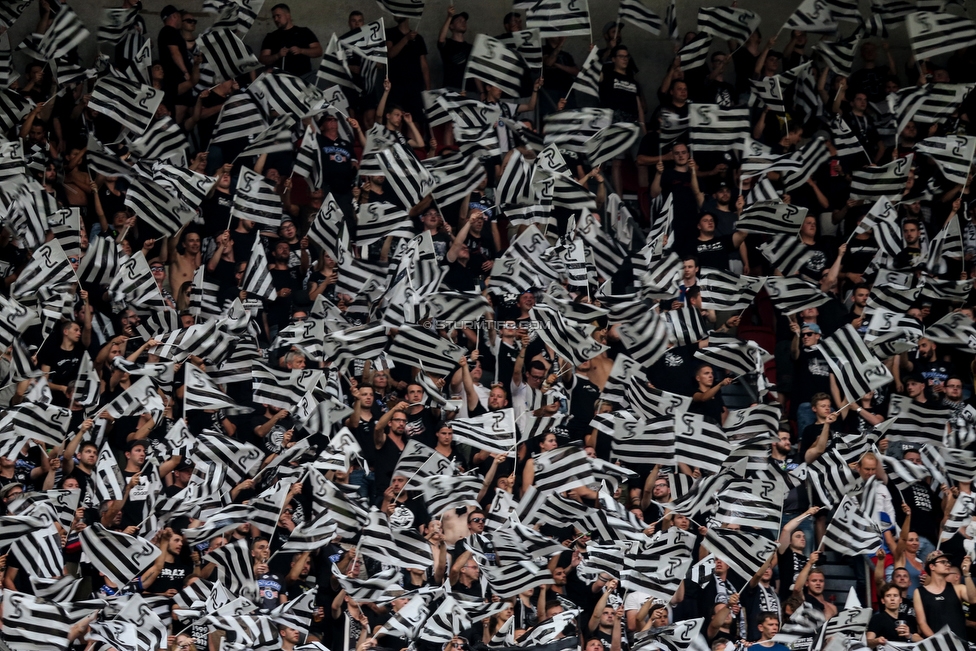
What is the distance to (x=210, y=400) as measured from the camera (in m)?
10.7

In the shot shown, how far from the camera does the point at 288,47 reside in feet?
39.7

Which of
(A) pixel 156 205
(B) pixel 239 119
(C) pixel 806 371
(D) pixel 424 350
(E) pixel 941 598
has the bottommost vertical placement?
(E) pixel 941 598

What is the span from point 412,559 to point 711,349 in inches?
112

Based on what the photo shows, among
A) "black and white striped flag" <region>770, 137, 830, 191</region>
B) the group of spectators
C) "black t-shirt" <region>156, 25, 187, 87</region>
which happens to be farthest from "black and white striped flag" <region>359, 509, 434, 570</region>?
"black and white striped flag" <region>770, 137, 830, 191</region>

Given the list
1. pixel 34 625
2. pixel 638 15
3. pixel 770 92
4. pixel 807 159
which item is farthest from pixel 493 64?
pixel 34 625

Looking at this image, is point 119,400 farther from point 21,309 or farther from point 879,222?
point 879,222

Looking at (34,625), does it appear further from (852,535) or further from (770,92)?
(770,92)

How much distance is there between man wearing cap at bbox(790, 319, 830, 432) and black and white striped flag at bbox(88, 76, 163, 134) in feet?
17.2

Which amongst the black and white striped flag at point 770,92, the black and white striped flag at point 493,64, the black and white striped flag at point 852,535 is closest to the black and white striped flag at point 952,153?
the black and white striped flag at point 770,92

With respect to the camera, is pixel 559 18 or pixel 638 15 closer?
pixel 559 18

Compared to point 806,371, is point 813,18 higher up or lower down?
higher up

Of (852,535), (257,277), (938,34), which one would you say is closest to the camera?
(852,535)

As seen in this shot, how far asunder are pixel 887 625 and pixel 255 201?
555cm

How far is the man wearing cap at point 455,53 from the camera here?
1225 cm
